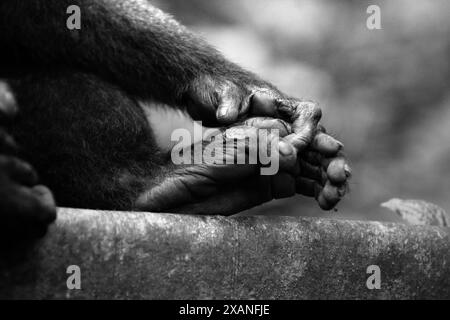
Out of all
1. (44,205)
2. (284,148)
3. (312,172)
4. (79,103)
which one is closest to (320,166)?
(312,172)

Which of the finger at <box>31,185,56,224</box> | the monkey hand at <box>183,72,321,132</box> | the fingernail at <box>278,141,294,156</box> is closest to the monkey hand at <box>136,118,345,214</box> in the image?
the fingernail at <box>278,141,294,156</box>

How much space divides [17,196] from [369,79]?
3988mm

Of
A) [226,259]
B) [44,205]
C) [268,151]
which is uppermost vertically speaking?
[268,151]

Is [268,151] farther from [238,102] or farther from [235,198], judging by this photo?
[238,102]

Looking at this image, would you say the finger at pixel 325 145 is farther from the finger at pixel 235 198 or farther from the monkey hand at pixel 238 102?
the finger at pixel 235 198

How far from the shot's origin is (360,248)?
187 centimetres

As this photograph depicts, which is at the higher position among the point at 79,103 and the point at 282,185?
the point at 79,103

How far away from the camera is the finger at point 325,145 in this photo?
1.83 m

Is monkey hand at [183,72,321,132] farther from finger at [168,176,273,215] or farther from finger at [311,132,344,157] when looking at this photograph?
finger at [168,176,273,215]

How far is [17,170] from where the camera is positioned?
1.35 metres

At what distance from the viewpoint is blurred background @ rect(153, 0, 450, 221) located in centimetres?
471

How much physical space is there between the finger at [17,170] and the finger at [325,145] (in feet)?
2.44

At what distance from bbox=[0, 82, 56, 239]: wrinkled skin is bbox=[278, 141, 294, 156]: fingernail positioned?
1.88 feet

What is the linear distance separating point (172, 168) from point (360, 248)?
0.51m
